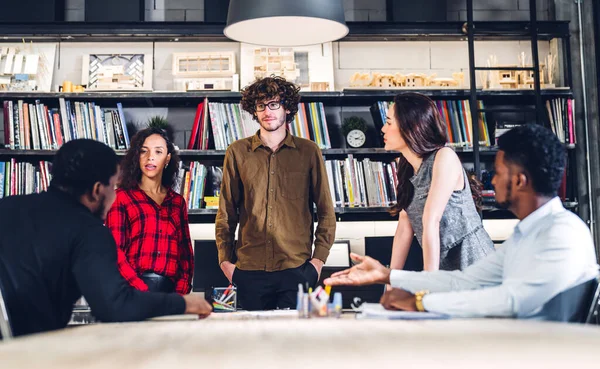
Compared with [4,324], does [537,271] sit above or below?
above

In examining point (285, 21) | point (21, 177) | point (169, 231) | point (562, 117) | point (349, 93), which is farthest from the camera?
point (562, 117)

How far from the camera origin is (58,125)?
4199mm

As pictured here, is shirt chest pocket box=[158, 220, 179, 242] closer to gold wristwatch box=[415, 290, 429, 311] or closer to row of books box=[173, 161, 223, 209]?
row of books box=[173, 161, 223, 209]

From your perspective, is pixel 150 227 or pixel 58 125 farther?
pixel 58 125

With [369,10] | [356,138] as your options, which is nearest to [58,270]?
[356,138]

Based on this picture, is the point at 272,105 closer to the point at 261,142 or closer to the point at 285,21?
the point at 261,142

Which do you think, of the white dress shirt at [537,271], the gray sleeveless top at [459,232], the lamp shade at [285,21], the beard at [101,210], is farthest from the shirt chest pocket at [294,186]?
the white dress shirt at [537,271]

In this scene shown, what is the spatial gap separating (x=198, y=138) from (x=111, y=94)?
60cm

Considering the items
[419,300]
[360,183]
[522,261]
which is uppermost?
[360,183]

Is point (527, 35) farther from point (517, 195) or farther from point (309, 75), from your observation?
point (517, 195)

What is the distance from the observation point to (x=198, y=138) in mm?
4246

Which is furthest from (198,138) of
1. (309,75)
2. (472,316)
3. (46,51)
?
(472,316)

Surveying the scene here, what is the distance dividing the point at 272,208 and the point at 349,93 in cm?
151

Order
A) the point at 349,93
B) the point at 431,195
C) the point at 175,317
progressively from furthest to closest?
the point at 349,93 → the point at 431,195 → the point at 175,317
